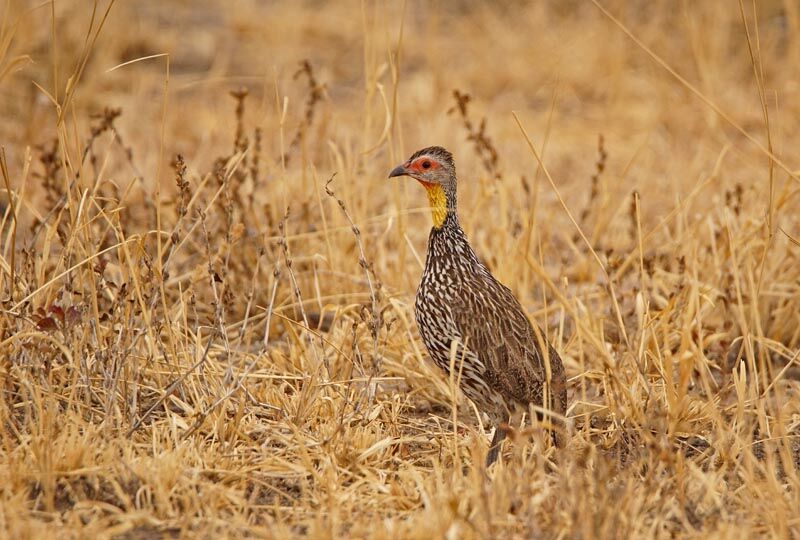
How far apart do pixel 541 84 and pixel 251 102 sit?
2.56m

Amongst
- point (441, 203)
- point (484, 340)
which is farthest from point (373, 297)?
point (441, 203)

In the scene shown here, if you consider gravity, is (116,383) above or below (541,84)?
below

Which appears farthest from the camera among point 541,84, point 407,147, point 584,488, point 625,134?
point 541,84

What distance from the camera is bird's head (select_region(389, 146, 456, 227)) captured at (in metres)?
4.31

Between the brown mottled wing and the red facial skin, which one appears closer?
the brown mottled wing

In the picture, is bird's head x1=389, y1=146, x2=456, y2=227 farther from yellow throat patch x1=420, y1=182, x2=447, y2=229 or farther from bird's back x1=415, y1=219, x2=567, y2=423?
bird's back x1=415, y1=219, x2=567, y2=423

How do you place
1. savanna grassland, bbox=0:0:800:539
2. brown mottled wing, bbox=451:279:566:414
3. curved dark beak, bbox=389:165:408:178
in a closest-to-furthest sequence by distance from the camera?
savanna grassland, bbox=0:0:800:539 → brown mottled wing, bbox=451:279:566:414 → curved dark beak, bbox=389:165:408:178

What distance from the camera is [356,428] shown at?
13.1 feet

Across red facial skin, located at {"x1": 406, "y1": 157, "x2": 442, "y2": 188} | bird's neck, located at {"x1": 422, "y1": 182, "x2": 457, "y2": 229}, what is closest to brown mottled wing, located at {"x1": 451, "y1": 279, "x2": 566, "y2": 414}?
bird's neck, located at {"x1": 422, "y1": 182, "x2": 457, "y2": 229}

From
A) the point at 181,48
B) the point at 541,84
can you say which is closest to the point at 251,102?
the point at 181,48

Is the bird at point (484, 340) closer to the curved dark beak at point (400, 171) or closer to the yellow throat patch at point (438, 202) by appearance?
the yellow throat patch at point (438, 202)

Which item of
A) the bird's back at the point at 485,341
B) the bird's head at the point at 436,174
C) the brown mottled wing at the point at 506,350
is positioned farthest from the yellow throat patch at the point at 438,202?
→ the brown mottled wing at the point at 506,350

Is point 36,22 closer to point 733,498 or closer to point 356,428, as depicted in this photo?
point 356,428

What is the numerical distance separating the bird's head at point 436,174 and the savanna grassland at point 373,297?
419mm
